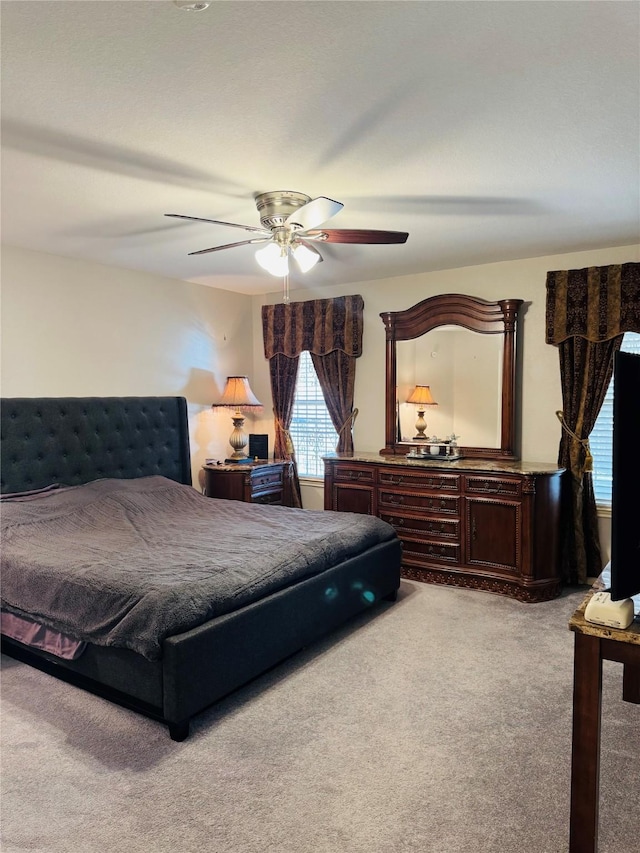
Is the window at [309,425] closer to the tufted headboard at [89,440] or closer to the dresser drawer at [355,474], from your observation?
the dresser drawer at [355,474]

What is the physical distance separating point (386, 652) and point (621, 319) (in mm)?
2854

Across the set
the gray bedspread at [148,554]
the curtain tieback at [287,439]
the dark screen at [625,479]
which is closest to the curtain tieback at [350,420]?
the curtain tieback at [287,439]

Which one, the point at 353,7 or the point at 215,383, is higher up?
the point at 353,7

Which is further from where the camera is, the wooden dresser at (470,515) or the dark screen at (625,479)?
the wooden dresser at (470,515)

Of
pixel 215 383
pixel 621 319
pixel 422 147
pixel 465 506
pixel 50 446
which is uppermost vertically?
pixel 422 147

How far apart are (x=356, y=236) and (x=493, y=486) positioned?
2183 millimetres

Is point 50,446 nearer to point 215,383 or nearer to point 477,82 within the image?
point 215,383

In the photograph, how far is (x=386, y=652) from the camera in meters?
3.28

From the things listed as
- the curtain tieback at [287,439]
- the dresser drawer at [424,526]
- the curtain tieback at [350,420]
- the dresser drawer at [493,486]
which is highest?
the curtain tieback at [350,420]

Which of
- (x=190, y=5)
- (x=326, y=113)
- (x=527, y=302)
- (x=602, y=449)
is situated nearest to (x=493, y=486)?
(x=602, y=449)

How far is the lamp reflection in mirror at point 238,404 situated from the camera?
5461mm

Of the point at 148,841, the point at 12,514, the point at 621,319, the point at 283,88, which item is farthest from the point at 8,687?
the point at 621,319

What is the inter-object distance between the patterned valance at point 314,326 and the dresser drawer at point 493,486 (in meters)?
1.75

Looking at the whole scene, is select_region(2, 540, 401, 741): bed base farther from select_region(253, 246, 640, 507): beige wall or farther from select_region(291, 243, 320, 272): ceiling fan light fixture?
select_region(253, 246, 640, 507): beige wall
